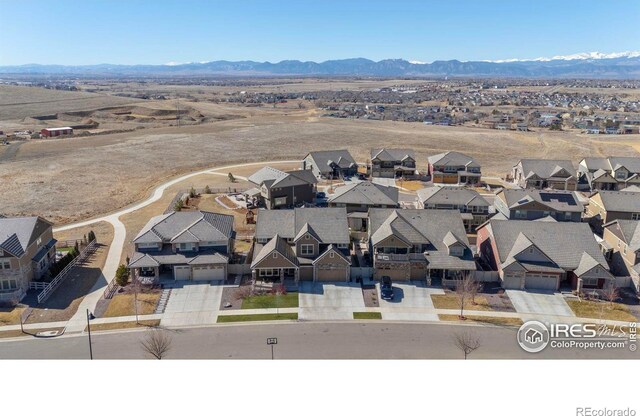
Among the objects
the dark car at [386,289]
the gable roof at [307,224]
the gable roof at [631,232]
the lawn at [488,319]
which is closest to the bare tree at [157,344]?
the gable roof at [307,224]

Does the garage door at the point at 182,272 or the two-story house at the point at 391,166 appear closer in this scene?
the garage door at the point at 182,272

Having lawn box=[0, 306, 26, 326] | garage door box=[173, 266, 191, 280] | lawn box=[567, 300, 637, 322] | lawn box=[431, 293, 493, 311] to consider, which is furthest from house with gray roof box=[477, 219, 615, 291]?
lawn box=[0, 306, 26, 326]

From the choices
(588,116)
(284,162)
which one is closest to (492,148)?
(284,162)

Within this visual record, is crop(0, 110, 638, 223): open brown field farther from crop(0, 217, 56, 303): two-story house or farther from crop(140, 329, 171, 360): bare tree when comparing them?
crop(140, 329, 171, 360): bare tree

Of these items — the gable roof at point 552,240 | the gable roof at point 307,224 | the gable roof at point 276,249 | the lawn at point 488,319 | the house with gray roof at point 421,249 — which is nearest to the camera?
the lawn at point 488,319

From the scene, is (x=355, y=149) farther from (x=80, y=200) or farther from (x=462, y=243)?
(x=462, y=243)

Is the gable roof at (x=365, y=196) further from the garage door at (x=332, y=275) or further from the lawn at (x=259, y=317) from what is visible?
the lawn at (x=259, y=317)
